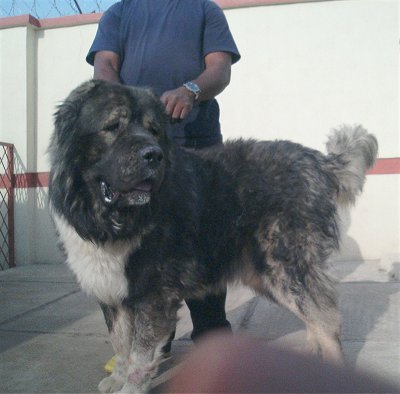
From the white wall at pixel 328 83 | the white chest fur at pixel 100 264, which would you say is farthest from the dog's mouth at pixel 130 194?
the white wall at pixel 328 83

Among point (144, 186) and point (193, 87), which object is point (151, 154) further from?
point (193, 87)

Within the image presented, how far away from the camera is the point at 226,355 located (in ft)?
2.49

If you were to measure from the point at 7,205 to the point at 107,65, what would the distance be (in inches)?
183

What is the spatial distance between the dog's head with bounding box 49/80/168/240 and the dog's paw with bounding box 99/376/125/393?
108cm

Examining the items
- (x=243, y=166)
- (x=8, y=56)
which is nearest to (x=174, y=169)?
(x=243, y=166)

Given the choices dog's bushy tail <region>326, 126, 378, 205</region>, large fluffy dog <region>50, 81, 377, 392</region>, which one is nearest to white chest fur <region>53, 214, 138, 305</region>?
large fluffy dog <region>50, 81, 377, 392</region>

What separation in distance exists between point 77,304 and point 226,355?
4.67m

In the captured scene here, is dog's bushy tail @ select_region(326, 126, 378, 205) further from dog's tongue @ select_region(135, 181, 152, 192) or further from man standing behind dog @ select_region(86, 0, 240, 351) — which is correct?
dog's tongue @ select_region(135, 181, 152, 192)

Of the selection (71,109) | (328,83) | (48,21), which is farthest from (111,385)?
(48,21)

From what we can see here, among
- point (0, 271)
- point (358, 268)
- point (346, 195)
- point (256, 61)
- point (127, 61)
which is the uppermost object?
point (256, 61)

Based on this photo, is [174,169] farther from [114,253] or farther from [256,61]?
[256,61]

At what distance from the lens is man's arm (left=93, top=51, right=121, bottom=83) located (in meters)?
3.51

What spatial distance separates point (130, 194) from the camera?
2770 millimetres

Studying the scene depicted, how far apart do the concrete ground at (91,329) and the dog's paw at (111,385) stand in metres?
0.09
